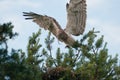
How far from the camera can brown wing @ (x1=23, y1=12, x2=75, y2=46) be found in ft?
44.1

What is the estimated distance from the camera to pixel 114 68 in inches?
518

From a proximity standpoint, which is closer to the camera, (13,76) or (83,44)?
(13,76)

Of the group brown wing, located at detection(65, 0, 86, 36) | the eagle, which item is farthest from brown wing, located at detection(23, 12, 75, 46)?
brown wing, located at detection(65, 0, 86, 36)

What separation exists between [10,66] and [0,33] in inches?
22.0

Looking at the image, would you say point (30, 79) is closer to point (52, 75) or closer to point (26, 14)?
point (52, 75)

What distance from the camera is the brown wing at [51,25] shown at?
1345cm

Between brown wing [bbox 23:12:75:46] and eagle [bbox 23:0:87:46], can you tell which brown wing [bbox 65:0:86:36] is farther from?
brown wing [bbox 23:12:75:46]

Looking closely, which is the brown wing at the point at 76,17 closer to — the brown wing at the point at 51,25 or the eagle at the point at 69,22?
the eagle at the point at 69,22

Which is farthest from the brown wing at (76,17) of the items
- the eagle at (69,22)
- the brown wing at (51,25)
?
the brown wing at (51,25)

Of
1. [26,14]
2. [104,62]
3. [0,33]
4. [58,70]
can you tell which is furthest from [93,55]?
[0,33]

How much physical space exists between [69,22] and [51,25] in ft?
1.48

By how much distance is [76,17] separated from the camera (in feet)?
45.0

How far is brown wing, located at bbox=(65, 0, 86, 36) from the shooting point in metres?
13.5

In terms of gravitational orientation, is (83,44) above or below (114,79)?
above
